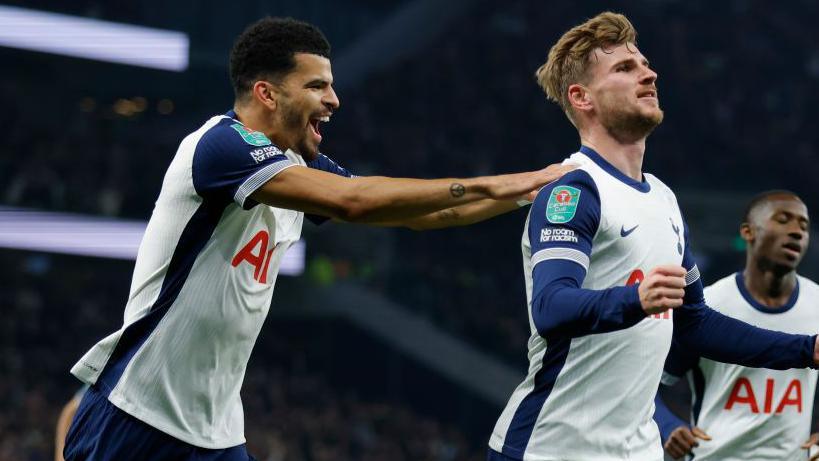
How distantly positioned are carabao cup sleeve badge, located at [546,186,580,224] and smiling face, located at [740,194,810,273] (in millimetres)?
2359

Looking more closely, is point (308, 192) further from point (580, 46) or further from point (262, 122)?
point (580, 46)

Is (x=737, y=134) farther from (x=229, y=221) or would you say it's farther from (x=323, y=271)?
(x=229, y=221)

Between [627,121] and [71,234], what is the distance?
60.6 feet

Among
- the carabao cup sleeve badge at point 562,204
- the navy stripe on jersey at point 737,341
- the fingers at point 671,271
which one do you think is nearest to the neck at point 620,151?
the carabao cup sleeve badge at point 562,204

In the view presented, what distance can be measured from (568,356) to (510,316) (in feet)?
63.2

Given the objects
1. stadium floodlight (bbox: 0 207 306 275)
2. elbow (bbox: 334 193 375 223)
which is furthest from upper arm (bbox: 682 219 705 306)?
stadium floodlight (bbox: 0 207 306 275)

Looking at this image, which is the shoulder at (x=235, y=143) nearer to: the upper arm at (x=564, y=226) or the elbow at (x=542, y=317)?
the upper arm at (x=564, y=226)

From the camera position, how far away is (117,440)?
4113 mm

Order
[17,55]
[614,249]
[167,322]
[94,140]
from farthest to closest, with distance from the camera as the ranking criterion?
[94,140]
[17,55]
[167,322]
[614,249]

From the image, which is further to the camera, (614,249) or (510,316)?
(510,316)

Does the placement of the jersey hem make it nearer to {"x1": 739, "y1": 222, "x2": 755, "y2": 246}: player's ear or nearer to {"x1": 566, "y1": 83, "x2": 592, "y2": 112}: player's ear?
{"x1": 566, "y1": 83, "x2": 592, "y2": 112}: player's ear

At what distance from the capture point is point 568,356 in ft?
12.8

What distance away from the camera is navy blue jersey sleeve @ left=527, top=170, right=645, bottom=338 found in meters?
3.34

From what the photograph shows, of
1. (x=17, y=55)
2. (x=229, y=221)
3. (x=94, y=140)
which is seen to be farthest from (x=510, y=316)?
(x=229, y=221)
